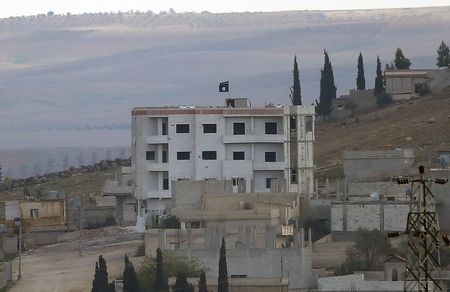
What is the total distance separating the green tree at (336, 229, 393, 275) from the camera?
4578 cm

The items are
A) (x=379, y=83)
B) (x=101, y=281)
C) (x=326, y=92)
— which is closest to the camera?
(x=101, y=281)

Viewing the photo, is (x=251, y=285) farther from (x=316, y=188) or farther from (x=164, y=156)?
(x=164, y=156)

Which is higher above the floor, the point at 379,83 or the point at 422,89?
the point at 379,83

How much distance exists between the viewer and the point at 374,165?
5556 centimetres

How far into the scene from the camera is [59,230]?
57.0 m

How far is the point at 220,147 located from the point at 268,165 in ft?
4.32

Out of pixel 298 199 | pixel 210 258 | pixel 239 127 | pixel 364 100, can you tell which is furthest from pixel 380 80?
pixel 210 258

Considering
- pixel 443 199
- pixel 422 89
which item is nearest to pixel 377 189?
pixel 443 199

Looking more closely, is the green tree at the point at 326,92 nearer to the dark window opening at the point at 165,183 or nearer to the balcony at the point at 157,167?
the balcony at the point at 157,167

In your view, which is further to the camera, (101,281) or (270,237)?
(270,237)

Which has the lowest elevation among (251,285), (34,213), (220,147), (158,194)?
(251,285)

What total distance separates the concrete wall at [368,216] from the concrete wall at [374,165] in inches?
226

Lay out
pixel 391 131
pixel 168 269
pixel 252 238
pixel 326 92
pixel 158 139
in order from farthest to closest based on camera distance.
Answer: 1. pixel 326 92
2. pixel 391 131
3. pixel 158 139
4. pixel 252 238
5. pixel 168 269

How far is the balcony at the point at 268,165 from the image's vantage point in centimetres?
5703
